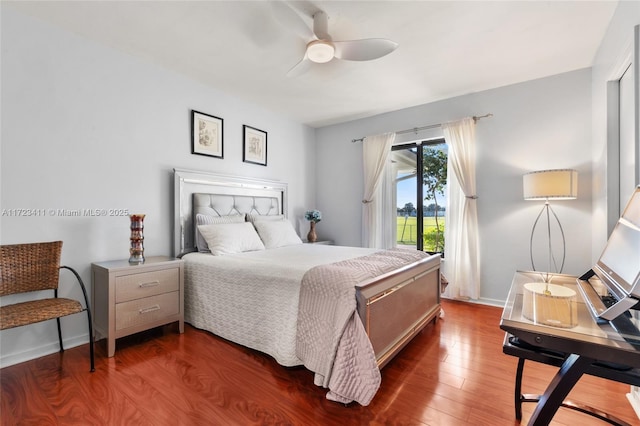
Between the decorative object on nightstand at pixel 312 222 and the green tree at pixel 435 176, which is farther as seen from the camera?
the decorative object on nightstand at pixel 312 222

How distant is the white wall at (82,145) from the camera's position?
213 centimetres

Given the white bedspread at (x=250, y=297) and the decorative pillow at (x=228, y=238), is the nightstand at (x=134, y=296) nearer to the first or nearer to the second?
the white bedspread at (x=250, y=297)

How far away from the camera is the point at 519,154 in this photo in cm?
330

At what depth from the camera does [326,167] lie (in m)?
4.98

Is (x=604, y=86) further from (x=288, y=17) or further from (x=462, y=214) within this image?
(x=288, y=17)

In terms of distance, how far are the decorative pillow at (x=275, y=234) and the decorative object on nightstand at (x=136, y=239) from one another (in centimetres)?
124

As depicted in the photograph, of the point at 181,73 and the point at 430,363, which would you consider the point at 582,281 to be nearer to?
the point at 430,363

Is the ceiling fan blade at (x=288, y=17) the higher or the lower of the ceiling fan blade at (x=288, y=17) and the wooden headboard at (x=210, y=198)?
the higher

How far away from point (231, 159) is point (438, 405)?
3.28 m

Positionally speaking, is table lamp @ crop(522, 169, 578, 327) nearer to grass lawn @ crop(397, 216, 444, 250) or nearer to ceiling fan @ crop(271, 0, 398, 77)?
grass lawn @ crop(397, 216, 444, 250)

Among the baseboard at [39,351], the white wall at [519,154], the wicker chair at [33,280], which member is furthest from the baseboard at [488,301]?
the baseboard at [39,351]

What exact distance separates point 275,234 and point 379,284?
1863 mm

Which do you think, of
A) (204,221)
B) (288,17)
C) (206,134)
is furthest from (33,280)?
(288,17)

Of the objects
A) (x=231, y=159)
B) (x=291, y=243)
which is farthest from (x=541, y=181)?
(x=231, y=159)
